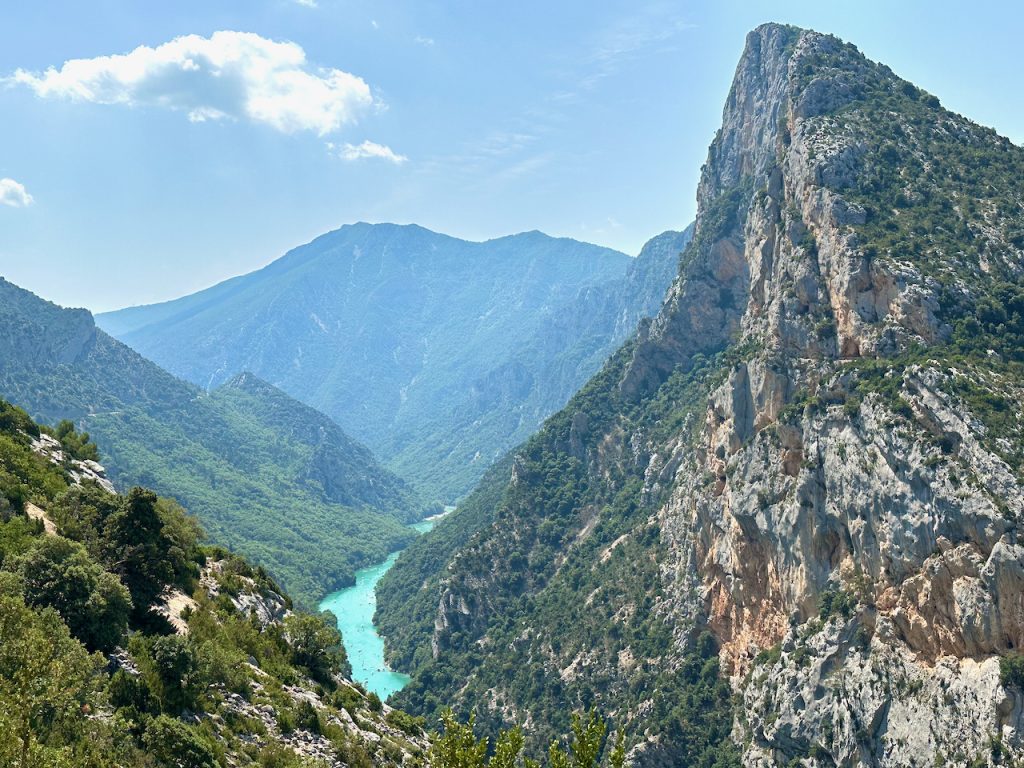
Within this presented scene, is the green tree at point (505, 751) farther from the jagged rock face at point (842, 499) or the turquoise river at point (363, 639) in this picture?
the turquoise river at point (363, 639)

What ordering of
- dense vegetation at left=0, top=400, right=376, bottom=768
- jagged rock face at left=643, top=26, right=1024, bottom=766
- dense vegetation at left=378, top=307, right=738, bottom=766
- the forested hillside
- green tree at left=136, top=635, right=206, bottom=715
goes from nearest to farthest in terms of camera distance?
dense vegetation at left=0, top=400, right=376, bottom=768
the forested hillside
green tree at left=136, top=635, right=206, bottom=715
jagged rock face at left=643, top=26, right=1024, bottom=766
dense vegetation at left=378, top=307, right=738, bottom=766

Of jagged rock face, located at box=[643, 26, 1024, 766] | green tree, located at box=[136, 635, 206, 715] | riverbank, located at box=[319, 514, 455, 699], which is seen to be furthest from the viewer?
riverbank, located at box=[319, 514, 455, 699]

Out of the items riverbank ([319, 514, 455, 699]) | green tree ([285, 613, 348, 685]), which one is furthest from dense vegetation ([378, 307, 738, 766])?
green tree ([285, 613, 348, 685])

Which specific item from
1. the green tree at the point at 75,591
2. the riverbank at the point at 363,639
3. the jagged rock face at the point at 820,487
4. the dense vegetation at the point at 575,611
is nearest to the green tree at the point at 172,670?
the green tree at the point at 75,591

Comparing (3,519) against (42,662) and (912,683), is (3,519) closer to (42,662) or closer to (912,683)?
(42,662)

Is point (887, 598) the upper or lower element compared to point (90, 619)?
upper

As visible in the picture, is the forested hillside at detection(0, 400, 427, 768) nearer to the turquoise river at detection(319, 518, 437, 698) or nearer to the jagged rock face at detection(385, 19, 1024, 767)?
the jagged rock face at detection(385, 19, 1024, 767)

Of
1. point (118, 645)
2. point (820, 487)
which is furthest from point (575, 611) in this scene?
point (118, 645)

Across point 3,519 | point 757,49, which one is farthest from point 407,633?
point 757,49
